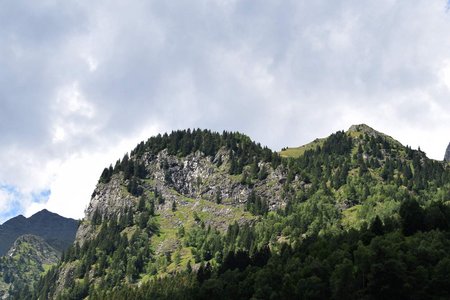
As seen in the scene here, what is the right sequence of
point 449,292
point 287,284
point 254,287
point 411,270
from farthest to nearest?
point 254,287
point 287,284
point 411,270
point 449,292

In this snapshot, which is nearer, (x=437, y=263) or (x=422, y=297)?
(x=422, y=297)

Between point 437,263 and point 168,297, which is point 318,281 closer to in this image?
point 437,263

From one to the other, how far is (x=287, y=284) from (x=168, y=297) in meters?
72.8

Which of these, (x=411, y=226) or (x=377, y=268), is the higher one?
(x=411, y=226)

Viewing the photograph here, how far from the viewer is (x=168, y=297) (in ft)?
600

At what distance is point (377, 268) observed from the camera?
4163 inches

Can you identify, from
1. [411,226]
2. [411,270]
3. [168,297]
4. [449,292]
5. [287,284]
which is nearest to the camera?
[449,292]

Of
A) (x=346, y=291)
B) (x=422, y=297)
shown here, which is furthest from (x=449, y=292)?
(x=346, y=291)

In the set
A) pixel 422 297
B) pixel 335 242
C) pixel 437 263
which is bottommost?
pixel 422 297

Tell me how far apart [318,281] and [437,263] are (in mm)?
25909

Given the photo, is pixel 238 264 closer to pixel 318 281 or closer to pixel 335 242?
pixel 335 242

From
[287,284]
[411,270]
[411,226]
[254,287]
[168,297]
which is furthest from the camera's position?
[168,297]

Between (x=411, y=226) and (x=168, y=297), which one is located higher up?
(x=411, y=226)

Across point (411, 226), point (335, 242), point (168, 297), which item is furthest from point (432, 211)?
point (168, 297)
